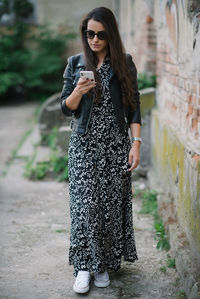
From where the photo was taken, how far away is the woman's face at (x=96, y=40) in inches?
105

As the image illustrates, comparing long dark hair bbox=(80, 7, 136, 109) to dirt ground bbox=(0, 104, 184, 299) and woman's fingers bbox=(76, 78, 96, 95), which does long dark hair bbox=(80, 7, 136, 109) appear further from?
dirt ground bbox=(0, 104, 184, 299)

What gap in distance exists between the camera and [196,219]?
9.29 ft

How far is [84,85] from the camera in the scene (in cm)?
257

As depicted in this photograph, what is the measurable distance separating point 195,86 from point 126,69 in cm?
60

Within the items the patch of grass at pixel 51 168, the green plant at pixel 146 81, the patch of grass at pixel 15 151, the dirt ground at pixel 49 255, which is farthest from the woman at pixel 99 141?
the patch of grass at pixel 15 151

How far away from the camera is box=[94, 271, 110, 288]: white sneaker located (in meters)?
2.94

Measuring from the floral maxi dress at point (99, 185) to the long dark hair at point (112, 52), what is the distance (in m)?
→ 0.08

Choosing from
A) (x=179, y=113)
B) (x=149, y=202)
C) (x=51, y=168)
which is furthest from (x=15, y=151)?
(x=179, y=113)

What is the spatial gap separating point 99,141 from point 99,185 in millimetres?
291

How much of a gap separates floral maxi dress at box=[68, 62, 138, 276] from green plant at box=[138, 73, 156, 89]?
10.1 ft

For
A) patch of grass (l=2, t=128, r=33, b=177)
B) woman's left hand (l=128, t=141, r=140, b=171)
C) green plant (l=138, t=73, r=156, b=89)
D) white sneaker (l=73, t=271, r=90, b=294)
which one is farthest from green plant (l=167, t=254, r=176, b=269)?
patch of grass (l=2, t=128, r=33, b=177)

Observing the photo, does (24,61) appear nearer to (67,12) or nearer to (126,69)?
(67,12)

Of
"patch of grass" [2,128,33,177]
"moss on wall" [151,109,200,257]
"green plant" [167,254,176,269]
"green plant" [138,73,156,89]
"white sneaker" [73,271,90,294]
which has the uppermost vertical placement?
"green plant" [138,73,156,89]

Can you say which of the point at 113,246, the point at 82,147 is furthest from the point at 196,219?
the point at 82,147
